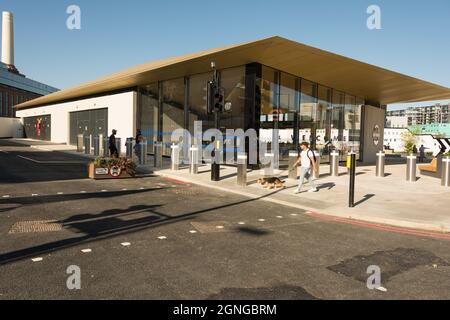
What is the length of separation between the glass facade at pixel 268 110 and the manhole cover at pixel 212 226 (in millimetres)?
11258

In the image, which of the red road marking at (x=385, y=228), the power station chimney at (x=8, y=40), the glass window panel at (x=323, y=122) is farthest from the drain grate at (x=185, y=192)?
the power station chimney at (x=8, y=40)

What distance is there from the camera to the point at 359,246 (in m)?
6.32

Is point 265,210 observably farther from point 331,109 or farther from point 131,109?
point 131,109

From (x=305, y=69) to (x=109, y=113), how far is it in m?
18.1

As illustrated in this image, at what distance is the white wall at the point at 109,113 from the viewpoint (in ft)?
92.1

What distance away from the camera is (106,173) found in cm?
1416

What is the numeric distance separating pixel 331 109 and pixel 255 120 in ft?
29.5

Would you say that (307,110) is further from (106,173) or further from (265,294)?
(265,294)

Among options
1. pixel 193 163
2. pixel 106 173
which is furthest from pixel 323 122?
pixel 106 173

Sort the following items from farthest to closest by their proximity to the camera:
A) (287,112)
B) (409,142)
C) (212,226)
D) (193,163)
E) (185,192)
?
(409,142) < (287,112) < (193,163) < (185,192) < (212,226)

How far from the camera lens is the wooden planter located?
14.0 metres

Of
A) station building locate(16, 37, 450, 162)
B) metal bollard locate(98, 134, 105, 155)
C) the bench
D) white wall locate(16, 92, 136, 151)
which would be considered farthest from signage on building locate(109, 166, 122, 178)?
the bench

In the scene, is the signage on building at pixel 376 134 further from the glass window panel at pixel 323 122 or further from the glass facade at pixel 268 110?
the glass window panel at pixel 323 122

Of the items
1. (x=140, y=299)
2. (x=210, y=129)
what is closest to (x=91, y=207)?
(x=140, y=299)
